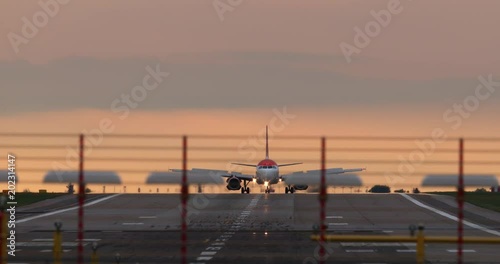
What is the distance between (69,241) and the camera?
3344cm

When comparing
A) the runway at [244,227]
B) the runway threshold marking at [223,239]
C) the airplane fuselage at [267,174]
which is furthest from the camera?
the airplane fuselage at [267,174]

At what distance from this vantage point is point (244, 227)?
39.8 m

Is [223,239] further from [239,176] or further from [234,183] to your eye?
[239,176]

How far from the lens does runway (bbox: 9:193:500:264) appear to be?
2805 centimetres

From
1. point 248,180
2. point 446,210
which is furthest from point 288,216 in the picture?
point 248,180

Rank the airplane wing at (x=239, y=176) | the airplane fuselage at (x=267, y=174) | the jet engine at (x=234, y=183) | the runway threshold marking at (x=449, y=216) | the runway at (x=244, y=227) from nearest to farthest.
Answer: the runway at (x=244, y=227) < the runway threshold marking at (x=449, y=216) < the jet engine at (x=234, y=183) < the airplane fuselage at (x=267, y=174) < the airplane wing at (x=239, y=176)

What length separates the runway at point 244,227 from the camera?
1104 inches

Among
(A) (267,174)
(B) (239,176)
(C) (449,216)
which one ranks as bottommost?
(C) (449,216)

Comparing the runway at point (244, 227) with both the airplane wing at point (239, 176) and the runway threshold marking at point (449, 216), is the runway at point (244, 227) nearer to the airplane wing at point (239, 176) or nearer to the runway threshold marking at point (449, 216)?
the runway threshold marking at point (449, 216)

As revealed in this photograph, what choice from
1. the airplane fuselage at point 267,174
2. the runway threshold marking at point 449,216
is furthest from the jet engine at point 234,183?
the runway threshold marking at point 449,216

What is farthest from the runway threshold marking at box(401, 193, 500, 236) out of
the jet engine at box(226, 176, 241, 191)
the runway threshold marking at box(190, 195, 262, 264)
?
the jet engine at box(226, 176, 241, 191)

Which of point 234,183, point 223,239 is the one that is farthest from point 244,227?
point 234,183

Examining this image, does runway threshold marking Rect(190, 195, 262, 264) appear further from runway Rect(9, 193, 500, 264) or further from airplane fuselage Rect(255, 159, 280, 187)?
airplane fuselage Rect(255, 159, 280, 187)

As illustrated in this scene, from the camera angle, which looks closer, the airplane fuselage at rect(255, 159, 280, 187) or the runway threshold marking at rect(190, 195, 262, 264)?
the runway threshold marking at rect(190, 195, 262, 264)
